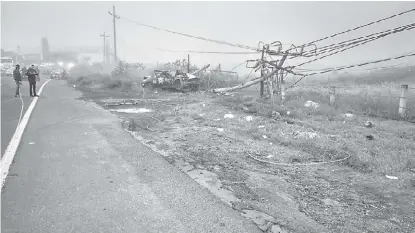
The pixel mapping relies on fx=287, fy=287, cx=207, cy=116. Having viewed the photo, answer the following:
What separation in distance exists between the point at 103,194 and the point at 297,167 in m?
Answer: 3.20

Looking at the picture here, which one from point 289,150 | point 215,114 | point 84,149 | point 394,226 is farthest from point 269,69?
point 394,226

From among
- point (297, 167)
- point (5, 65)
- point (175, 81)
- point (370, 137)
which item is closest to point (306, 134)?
point (370, 137)

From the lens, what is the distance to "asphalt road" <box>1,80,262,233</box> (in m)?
2.99

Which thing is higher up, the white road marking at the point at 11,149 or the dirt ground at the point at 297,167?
the white road marking at the point at 11,149

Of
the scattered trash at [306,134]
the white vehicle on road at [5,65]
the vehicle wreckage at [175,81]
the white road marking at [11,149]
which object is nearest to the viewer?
the white road marking at [11,149]

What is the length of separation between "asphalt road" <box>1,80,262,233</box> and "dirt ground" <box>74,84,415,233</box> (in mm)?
361

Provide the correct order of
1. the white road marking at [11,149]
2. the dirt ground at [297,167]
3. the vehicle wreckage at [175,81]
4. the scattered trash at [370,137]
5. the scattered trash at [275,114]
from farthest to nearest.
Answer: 1. the vehicle wreckage at [175,81]
2. the scattered trash at [275,114]
3. the scattered trash at [370,137]
4. the white road marking at [11,149]
5. the dirt ground at [297,167]

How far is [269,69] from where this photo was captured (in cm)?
1290

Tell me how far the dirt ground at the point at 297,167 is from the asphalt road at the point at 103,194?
36 cm

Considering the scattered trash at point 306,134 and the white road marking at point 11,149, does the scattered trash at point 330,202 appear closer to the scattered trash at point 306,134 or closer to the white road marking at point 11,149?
the scattered trash at point 306,134

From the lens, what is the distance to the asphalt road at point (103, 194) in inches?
118

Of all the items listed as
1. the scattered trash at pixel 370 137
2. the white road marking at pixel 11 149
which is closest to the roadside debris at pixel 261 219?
the white road marking at pixel 11 149

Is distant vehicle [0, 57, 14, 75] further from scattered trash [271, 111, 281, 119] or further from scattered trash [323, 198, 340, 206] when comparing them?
scattered trash [323, 198, 340, 206]

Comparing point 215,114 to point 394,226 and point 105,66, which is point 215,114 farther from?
point 105,66
